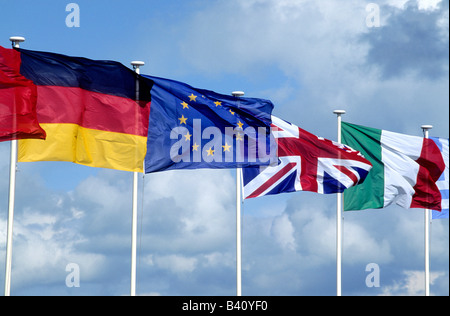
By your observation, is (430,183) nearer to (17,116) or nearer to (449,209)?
(449,209)

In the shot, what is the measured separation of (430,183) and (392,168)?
194cm

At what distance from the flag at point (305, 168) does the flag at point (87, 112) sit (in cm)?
519

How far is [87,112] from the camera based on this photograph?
28.5m

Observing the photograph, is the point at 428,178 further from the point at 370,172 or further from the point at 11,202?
the point at 11,202

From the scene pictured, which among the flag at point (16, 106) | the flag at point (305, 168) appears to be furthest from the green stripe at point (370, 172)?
the flag at point (16, 106)

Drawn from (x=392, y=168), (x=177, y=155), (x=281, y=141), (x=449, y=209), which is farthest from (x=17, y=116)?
Answer: (x=449, y=209)

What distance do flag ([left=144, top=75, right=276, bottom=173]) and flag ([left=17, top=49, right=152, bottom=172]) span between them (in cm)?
48

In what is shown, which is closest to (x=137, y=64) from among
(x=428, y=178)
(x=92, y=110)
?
(x=92, y=110)

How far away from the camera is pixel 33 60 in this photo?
28109 mm

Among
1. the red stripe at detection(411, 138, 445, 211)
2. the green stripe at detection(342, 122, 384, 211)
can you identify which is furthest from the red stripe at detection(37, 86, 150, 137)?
the red stripe at detection(411, 138, 445, 211)

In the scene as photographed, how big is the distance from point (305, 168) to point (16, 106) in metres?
11.3

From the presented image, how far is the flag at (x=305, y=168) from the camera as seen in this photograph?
32.5 metres

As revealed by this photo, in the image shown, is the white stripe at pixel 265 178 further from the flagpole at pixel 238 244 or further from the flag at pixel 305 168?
the flagpole at pixel 238 244
